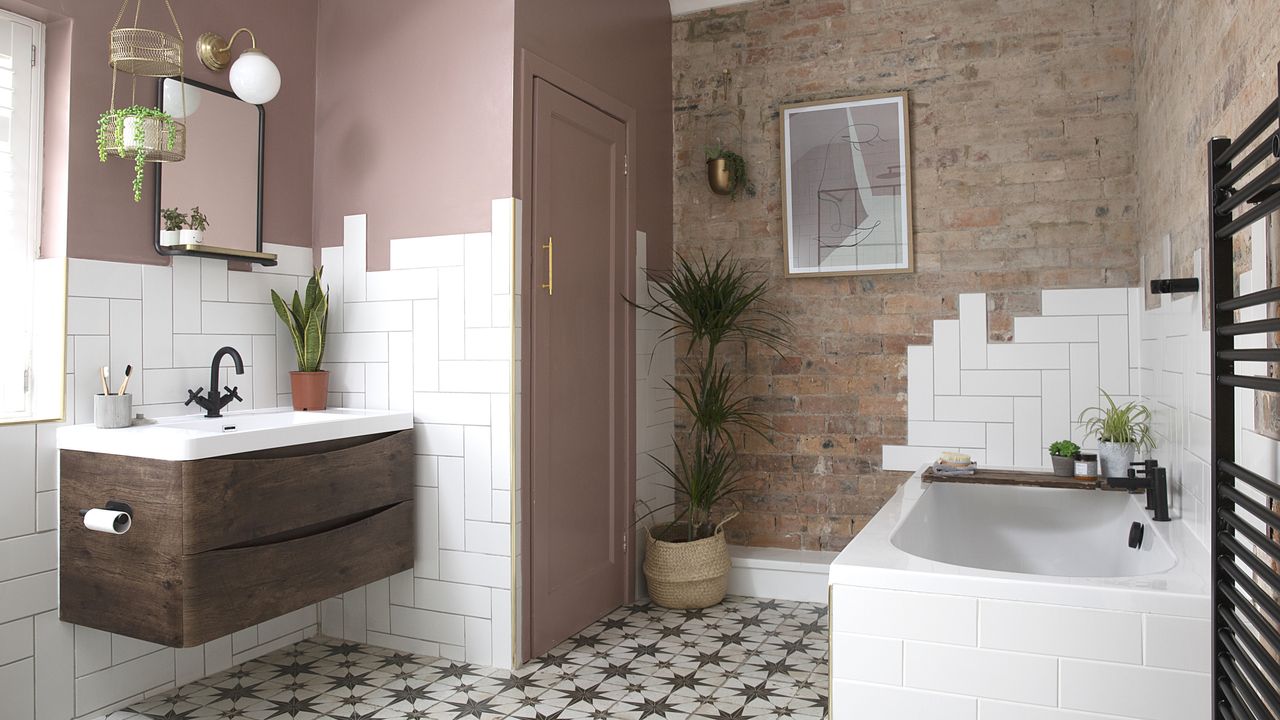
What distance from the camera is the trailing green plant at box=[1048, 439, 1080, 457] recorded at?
352cm

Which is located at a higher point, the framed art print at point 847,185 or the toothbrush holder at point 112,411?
the framed art print at point 847,185

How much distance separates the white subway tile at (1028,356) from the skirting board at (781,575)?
46.2 inches

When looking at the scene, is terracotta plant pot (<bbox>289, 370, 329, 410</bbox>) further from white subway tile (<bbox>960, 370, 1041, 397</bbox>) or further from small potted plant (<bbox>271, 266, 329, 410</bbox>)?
white subway tile (<bbox>960, 370, 1041, 397</bbox>)

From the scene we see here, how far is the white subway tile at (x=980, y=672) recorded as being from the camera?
1.91 meters

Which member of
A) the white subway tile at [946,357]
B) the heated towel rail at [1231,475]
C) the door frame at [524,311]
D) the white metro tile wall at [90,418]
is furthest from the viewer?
the white subway tile at [946,357]

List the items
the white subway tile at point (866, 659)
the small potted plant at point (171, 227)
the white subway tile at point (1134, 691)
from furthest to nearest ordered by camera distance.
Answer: the small potted plant at point (171, 227) → the white subway tile at point (866, 659) → the white subway tile at point (1134, 691)

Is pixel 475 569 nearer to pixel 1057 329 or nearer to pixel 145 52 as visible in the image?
pixel 145 52

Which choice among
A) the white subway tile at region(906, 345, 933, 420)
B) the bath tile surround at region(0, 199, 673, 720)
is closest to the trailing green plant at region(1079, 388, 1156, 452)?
the white subway tile at region(906, 345, 933, 420)

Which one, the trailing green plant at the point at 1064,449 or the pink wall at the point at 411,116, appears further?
the trailing green plant at the point at 1064,449

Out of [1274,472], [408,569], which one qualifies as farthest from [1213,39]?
[408,569]

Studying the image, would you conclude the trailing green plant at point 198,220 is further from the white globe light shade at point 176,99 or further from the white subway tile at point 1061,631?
the white subway tile at point 1061,631

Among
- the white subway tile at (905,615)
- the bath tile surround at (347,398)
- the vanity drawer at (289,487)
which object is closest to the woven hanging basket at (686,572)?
the bath tile surround at (347,398)

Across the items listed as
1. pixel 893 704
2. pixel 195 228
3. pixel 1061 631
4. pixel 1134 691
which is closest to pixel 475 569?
pixel 195 228

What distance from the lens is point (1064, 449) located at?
354 centimetres
